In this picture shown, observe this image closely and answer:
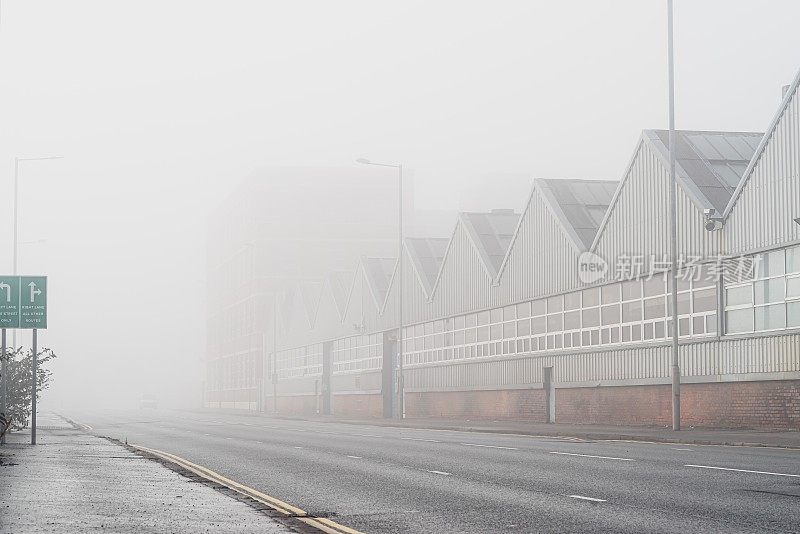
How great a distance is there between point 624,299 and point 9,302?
1916 cm

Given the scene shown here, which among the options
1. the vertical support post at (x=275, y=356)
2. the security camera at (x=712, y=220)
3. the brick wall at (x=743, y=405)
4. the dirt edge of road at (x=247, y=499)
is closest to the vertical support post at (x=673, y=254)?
the brick wall at (x=743, y=405)

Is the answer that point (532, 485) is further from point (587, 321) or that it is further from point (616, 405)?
point (587, 321)

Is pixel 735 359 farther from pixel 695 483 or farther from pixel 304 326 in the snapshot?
pixel 304 326

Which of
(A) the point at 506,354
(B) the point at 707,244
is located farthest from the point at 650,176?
(A) the point at 506,354

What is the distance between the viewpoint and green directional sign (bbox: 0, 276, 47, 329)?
29.2 metres

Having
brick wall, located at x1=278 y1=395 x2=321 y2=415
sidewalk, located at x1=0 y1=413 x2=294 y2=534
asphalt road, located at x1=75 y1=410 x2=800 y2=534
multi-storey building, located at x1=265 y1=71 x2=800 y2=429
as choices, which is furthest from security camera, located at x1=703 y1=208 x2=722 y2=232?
brick wall, located at x1=278 y1=395 x2=321 y2=415

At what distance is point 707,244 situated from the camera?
34.2 m

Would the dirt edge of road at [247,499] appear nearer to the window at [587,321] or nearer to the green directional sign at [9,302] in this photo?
the green directional sign at [9,302]

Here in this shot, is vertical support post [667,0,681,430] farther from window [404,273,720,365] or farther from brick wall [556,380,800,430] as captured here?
window [404,273,720,365]

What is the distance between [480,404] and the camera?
50500 millimetres

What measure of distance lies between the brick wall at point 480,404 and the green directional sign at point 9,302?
21.2 meters

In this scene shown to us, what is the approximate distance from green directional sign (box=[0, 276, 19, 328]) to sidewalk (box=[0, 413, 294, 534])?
7.09 metres

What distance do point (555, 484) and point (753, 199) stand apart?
766 inches

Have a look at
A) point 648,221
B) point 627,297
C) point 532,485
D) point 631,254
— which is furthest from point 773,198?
point 532,485
